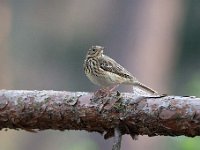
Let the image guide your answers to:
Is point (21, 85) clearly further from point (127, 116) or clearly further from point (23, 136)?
point (127, 116)

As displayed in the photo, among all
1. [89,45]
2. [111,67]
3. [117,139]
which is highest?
[89,45]

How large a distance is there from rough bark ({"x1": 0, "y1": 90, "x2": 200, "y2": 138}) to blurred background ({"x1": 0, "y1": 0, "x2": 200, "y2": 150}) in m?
2.67

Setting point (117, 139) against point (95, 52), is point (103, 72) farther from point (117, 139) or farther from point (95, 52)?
point (117, 139)

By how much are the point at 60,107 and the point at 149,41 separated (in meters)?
7.27

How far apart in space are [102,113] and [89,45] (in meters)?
11.2

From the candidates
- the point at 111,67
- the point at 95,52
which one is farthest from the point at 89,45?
the point at 111,67

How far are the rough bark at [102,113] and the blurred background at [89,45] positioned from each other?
2674mm

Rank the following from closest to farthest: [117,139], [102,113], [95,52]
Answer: [117,139] → [102,113] → [95,52]

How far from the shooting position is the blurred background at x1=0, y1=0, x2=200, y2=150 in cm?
1160

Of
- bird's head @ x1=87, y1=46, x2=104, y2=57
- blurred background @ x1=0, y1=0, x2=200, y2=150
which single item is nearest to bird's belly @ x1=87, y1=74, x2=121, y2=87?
bird's head @ x1=87, y1=46, x2=104, y2=57

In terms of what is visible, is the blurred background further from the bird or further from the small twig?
the small twig

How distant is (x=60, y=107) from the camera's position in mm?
4656

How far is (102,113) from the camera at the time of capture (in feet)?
14.9

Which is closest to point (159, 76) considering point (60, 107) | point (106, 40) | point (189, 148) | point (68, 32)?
point (106, 40)
